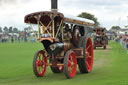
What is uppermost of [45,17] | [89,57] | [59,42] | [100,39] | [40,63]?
[45,17]

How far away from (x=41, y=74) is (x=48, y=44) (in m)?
0.97

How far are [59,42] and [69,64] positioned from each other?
31.9 inches

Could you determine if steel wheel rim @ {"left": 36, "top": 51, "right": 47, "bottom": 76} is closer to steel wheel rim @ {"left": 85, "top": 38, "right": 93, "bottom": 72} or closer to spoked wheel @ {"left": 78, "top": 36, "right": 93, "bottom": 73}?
spoked wheel @ {"left": 78, "top": 36, "right": 93, "bottom": 73}

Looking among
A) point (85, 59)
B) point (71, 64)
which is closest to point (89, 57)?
point (85, 59)

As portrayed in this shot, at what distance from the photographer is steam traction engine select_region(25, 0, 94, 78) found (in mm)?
9203

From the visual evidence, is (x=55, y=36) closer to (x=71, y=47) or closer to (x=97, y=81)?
(x=71, y=47)

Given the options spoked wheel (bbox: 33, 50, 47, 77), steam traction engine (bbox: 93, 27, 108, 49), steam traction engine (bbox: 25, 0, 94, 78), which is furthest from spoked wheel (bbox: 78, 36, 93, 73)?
steam traction engine (bbox: 93, 27, 108, 49)

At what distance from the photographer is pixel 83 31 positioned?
445 inches

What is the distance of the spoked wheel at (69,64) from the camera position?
8.87m

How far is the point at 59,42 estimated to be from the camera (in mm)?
9586

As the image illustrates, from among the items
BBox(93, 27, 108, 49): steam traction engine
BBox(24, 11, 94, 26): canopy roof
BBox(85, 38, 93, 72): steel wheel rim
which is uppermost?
BBox(24, 11, 94, 26): canopy roof

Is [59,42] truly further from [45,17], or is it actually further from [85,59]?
[85,59]

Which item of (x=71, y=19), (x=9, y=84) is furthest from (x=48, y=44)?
(x=9, y=84)

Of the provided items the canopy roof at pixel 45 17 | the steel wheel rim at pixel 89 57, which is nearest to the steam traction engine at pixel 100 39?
the steel wheel rim at pixel 89 57
